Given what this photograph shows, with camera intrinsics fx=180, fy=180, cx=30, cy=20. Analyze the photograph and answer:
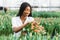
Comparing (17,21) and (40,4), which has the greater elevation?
(40,4)

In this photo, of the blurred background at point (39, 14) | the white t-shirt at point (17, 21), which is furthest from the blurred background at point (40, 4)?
the white t-shirt at point (17, 21)

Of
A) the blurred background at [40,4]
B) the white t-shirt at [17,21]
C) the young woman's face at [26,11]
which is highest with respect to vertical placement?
the blurred background at [40,4]

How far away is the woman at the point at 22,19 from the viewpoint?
1578 millimetres

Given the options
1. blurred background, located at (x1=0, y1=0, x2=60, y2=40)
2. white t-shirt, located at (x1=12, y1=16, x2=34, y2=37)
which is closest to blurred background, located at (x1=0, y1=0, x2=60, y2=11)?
blurred background, located at (x1=0, y1=0, x2=60, y2=40)

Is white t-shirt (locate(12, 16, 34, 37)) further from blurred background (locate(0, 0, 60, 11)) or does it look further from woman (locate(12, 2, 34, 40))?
blurred background (locate(0, 0, 60, 11))

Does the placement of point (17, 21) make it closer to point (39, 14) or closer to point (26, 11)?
point (26, 11)

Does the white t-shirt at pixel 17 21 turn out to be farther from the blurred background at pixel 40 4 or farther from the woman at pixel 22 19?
the blurred background at pixel 40 4


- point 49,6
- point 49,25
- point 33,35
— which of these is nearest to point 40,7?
point 49,6

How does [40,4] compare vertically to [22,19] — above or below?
above

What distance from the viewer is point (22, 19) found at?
5.24ft

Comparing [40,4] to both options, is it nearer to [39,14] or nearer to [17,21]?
[39,14]

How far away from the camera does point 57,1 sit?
1669mm

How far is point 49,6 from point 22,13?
0.28m

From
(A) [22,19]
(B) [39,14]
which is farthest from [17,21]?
(B) [39,14]
